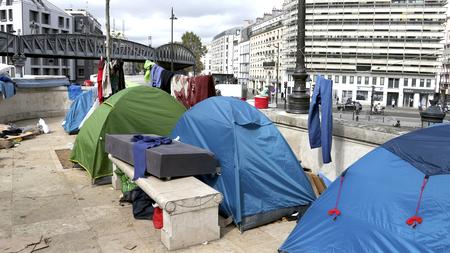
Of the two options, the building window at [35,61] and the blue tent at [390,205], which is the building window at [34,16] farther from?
the blue tent at [390,205]

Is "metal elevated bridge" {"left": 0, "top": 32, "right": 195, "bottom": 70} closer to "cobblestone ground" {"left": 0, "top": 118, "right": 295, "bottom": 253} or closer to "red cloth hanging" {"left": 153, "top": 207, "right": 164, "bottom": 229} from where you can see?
"cobblestone ground" {"left": 0, "top": 118, "right": 295, "bottom": 253}

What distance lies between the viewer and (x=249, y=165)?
5641 millimetres

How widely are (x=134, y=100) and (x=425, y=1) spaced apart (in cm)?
8263

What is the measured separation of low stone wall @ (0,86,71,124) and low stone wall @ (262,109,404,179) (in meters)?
11.7

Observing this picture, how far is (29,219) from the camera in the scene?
5770 mm

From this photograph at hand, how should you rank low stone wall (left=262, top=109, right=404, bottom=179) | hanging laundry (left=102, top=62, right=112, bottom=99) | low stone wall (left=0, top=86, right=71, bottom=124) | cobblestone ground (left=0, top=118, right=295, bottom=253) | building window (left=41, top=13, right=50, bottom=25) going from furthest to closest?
building window (left=41, top=13, right=50, bottom=25) < low stone wall (left=0, top=86, right=71, bottom=124) < hanging laundry (left=102, top=62, right=112, bottom=99) < low stone wall (left=262, top=109, right=404, bottom=179) < cobblestone ground (left=0, top=118, right=295, bottom=253)

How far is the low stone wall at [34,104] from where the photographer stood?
15.1 m

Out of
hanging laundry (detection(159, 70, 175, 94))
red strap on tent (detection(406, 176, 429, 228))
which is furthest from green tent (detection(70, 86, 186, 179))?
red strap on tent (detection(406, 176, 429, 228))

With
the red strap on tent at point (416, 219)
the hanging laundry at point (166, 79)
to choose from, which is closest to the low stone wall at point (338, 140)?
the red strap on tent at point (416, 219)

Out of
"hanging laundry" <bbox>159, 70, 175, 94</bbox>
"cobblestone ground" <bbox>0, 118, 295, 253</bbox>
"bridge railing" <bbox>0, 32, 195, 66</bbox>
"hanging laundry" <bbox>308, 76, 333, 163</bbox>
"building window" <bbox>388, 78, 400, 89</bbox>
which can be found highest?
"bridge railing" <bbox>0, 32, 195, 66</bbox>

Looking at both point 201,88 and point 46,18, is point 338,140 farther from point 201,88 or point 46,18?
point 46,18

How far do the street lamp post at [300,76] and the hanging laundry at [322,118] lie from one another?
4.94 feet

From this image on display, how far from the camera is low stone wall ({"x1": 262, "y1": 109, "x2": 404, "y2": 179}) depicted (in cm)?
588

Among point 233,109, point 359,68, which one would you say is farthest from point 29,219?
point 359,68
